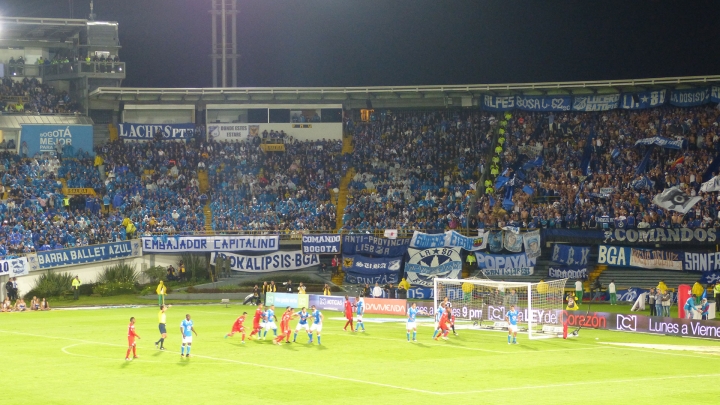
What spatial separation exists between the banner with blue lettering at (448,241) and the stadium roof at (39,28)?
32597 mm

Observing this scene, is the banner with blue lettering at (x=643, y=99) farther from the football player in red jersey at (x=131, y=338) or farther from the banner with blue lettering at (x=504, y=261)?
the football player in red jersey at (x=131, y=338)

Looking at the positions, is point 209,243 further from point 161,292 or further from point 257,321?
point 257,321

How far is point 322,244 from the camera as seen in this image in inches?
2392

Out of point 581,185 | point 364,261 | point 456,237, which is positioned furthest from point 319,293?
point 581,185

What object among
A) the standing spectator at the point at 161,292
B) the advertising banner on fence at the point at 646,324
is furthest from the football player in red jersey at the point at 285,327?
the standing spectator at the point at 161,292

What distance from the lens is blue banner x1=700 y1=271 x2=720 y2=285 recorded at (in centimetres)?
5191

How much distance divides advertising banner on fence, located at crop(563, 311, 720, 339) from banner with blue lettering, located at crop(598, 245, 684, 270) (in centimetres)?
1435

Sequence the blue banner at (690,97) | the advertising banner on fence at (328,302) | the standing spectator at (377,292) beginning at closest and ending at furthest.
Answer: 1. the advertising banner on fence at (328,302)
2. the standing spectator at (377,292)
3. the blue banner at (690,97)

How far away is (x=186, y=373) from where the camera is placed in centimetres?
2709

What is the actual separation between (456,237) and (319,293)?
381 inches

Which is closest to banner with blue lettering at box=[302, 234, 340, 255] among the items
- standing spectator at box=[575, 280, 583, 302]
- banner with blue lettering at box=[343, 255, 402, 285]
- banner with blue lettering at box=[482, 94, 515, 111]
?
banner with blue lettering at box=[343, 255, 402, 285]

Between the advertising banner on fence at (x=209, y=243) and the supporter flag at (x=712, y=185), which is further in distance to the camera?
the advertising banner on fence at (x=209, y=243)

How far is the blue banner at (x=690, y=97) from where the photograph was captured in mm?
61625

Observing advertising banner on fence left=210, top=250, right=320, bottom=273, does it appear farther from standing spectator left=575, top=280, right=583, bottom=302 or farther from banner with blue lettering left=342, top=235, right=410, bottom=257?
standing spectator left=575, top=280, right=583, bottom=302
